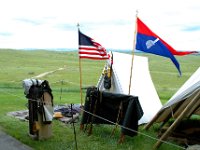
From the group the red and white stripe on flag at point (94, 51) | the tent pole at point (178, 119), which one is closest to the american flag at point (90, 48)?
the red and white stripe on flag at point (94, 51)

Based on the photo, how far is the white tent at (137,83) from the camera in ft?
41.4

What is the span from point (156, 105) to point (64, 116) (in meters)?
3.58

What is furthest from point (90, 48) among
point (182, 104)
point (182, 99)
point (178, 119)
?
point (178, 119)

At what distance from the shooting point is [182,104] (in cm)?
1062

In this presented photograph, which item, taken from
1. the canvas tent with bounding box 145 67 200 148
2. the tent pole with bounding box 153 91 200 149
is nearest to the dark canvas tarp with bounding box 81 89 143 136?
the tent pole with bounding box 153 91 200 149

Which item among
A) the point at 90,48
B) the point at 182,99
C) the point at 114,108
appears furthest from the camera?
the point at 90,48

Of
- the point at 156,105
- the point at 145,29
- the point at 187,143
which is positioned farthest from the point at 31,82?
the point at 156,105

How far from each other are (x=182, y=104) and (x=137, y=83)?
316 cm

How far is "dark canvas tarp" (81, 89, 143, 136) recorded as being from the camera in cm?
935

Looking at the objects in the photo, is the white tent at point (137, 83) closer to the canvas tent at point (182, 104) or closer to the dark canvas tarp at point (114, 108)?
the canvas tent at point (182, 104)

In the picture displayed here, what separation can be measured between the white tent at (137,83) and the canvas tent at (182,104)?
1657 millimetres

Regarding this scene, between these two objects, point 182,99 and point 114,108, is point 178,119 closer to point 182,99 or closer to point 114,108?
point 182,99

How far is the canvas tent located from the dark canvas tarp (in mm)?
974

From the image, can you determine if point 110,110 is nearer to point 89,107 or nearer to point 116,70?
point 89,107
